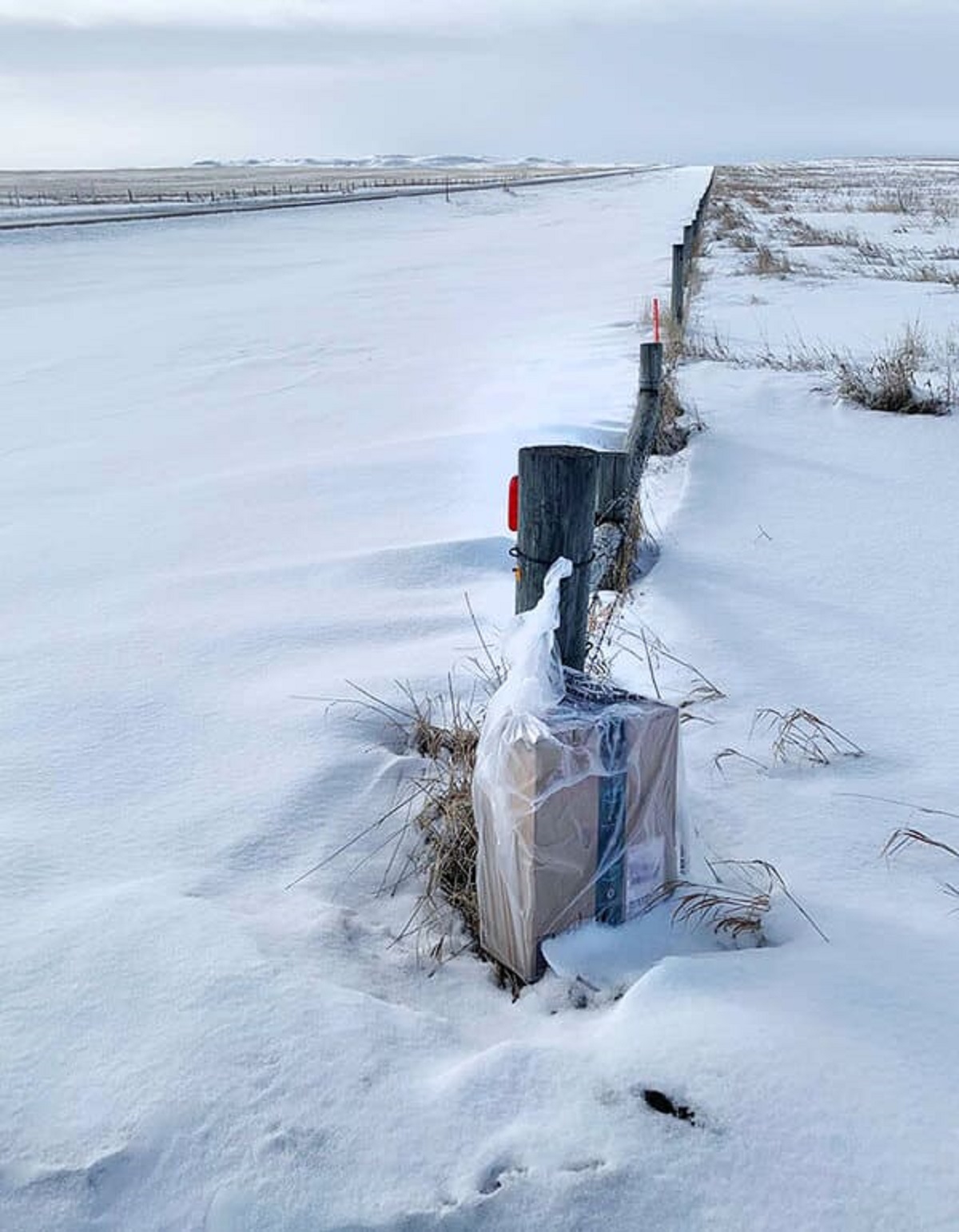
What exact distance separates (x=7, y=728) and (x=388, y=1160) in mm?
1752

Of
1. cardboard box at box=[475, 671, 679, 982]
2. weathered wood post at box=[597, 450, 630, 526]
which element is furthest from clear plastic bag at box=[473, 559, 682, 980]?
weathered wood post at box=[597, 450, 630, 526]

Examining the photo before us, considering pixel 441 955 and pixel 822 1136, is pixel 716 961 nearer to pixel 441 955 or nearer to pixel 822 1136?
pixel 822 1136

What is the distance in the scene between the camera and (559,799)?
1.62 metres

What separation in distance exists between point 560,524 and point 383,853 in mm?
836

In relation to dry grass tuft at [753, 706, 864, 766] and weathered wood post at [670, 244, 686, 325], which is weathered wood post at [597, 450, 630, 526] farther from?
weathered wood post at [670, 244, 686, 325]

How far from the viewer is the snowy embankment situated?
4.56ft

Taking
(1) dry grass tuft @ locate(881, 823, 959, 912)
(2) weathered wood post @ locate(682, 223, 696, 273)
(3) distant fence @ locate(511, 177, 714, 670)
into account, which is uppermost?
(2) weathered wood post @ locate(682, 223, 696, 273)

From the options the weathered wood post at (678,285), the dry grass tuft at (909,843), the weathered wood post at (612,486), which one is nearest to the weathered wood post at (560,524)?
the dry grass tuft at (909,843)

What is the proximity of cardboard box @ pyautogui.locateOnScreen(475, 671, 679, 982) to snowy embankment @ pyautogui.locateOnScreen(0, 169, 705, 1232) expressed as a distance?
0.15m

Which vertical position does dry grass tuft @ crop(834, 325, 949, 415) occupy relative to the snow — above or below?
above

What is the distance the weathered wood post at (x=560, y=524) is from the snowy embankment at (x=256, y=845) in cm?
67

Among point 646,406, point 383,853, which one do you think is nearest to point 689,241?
point 646,406

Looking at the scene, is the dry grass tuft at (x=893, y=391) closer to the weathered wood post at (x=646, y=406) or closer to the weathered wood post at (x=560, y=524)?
the weathered wood post at (x=646, y=406)

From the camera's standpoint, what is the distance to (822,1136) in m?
1.39
